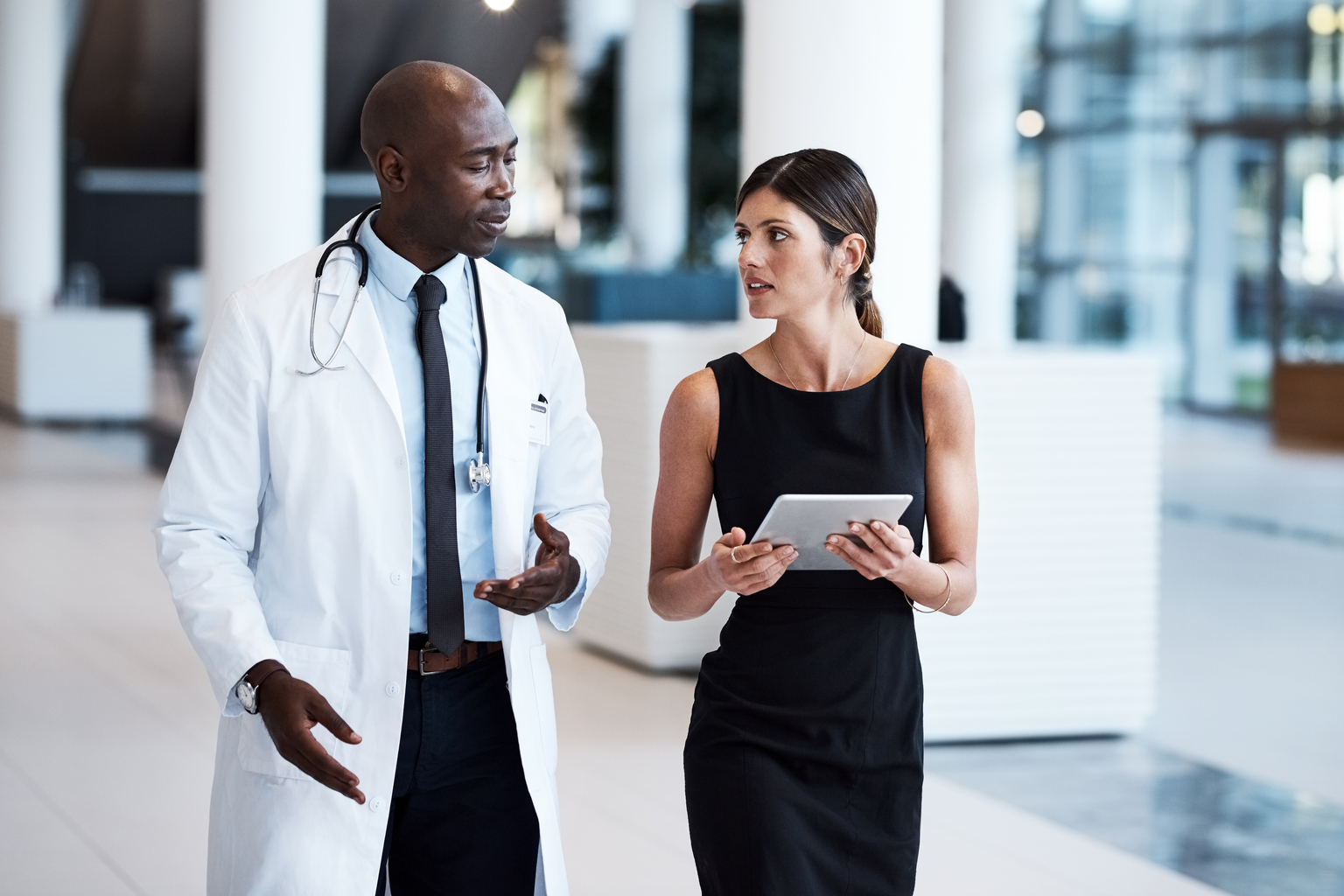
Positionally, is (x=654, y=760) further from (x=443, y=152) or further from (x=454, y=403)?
(x=443, y=152)

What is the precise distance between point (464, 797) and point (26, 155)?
1518cm

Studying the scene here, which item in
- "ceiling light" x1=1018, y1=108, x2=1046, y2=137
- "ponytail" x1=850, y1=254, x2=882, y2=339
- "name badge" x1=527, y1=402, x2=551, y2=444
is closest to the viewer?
"name badge" x1=527, y1=402, x2=551, y2=444

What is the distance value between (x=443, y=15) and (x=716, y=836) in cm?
1965

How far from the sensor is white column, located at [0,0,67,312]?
15.8m

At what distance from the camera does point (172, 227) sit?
2648cm

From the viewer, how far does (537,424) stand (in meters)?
2.37

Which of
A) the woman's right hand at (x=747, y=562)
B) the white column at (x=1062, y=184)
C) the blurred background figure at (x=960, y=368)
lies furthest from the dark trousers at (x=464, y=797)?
the white column at (x=1062, y=184)

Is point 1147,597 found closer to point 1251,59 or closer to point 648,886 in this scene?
point 648,886

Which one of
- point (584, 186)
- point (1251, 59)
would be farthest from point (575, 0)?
point (1251, 59)

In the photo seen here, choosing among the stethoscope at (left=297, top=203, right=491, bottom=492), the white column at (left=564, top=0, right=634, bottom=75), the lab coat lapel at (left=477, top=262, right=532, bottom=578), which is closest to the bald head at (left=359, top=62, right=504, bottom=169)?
the stethoscope at (left=297, top=203, right=491, bottom=492)

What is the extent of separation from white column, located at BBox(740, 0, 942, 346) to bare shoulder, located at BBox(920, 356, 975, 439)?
8.98ft

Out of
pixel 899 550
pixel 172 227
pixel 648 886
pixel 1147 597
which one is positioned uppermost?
pixel 172 227

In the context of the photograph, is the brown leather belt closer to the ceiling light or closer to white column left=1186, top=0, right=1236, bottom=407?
white column left=1186, top=0, right=1236, bottom=407

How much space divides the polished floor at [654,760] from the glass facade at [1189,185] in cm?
952
